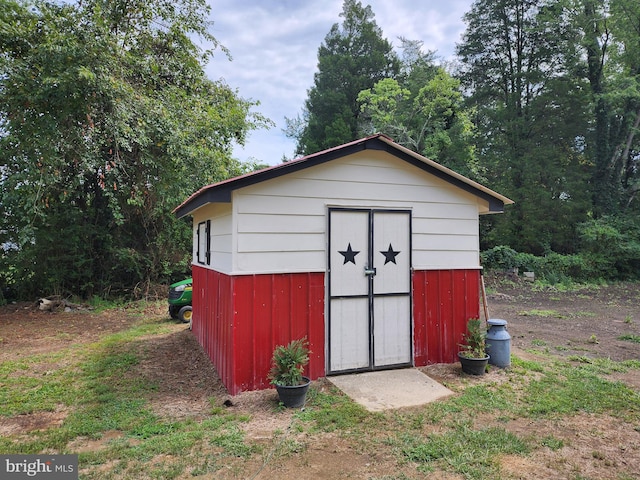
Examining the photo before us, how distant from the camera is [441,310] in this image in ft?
17.1

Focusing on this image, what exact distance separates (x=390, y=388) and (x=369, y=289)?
1159 mm

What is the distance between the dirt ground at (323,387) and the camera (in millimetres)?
2850

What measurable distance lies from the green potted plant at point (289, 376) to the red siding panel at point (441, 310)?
1801 millimetres

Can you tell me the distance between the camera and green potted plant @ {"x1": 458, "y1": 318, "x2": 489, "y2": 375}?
4.79m

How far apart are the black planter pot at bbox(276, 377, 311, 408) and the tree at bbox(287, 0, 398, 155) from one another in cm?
2200

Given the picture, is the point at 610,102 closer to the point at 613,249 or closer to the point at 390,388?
the point at 613,249

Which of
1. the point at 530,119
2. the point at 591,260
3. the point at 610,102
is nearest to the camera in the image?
the point at 591,260

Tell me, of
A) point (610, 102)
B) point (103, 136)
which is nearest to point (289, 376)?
point (103, 136)

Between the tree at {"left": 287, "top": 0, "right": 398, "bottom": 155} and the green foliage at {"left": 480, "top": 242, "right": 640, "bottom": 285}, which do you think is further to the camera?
the tree at {"left": 287, "top": 0, "right": 398, "bottom": 155}

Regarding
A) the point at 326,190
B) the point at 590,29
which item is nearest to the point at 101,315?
the point at 326,190

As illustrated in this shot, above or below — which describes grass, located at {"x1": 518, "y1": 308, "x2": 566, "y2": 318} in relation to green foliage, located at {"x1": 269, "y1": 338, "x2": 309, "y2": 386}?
below

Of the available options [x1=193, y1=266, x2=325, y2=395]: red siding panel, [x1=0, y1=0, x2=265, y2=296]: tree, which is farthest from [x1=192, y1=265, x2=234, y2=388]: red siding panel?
[x1=0, y1=0, x2=265, y2=296]: tree

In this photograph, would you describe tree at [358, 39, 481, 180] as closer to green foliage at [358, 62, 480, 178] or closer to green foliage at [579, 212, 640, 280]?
green foliage at [358, 62, 480, 178]

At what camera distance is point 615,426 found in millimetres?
3527
